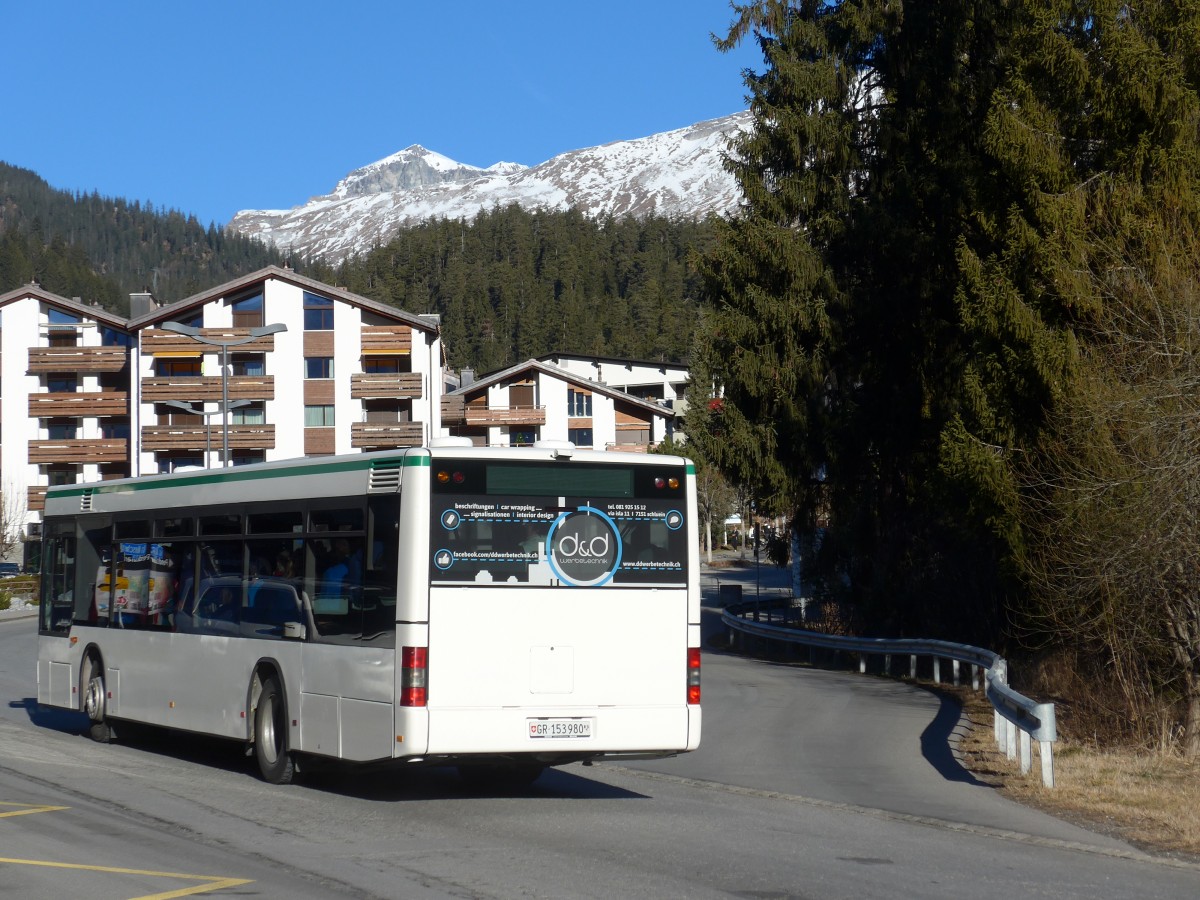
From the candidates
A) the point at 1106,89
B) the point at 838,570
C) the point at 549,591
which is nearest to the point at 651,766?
the point at 549,591

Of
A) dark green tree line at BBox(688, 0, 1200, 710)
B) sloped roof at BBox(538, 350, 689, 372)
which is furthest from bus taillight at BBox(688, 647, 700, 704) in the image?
sloped roof at BBox(538, 350, 689, 372)

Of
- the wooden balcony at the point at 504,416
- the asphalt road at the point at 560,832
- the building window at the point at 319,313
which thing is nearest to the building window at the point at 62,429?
the building window at the point at 319,313

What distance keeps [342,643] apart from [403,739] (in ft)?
4.22

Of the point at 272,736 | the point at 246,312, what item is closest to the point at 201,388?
the point at 246,312

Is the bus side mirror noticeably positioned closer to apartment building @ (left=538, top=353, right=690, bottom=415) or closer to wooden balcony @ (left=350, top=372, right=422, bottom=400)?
wooden balcony @ (left=350, top=372, right=422, bottom=400)

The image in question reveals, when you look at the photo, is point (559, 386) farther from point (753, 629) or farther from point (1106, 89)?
point (1106, 89)

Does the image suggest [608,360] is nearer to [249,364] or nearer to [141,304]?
[141,304]

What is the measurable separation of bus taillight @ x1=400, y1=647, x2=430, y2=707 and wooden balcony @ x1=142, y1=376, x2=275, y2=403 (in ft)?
210

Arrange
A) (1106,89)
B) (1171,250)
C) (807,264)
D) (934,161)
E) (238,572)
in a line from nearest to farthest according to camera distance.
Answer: (238,572) < (1171,250) < (1106,89) < (934,161) < (807,264)

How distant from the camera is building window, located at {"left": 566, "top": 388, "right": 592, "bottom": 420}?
317 feet

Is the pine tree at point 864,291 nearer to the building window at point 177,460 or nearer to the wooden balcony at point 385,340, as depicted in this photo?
the wooden balcony at point 385,340

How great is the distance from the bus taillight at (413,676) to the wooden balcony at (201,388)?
6401 centimetres

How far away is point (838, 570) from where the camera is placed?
36281mm

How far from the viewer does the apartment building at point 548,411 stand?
301ft
